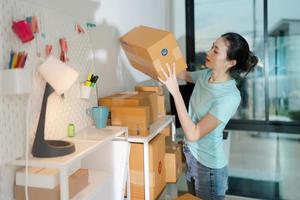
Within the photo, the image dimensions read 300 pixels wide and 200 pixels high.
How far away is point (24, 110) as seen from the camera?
1.14m

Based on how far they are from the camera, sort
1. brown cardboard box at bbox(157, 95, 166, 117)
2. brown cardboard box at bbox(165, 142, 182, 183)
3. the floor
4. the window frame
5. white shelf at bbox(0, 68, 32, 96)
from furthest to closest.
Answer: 1. the window frame
2. the floor
3. brown cardboard box at bbox(157, 95, 166, 117)
4. brown cardboard box at bbox(165, 142, 182, 183)
5. white shelf at bbox(0, 68, 32, 96)

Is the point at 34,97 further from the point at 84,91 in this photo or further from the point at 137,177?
the point at 137,177

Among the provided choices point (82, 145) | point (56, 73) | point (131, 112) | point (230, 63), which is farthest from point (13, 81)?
point (230, 63)

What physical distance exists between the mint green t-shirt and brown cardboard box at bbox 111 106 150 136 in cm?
29

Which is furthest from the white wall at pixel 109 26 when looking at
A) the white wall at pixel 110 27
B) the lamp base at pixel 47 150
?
the lamp base at pixel 47 150

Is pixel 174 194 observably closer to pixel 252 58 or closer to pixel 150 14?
pixel 252 58

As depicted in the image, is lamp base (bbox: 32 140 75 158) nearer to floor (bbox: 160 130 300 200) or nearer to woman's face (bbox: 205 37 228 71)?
woman's face (bbox: 205 37 228 71)

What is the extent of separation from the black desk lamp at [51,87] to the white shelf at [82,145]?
0.03 meters

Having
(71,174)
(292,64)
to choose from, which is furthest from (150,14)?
(71,174)

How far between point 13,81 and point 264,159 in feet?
9.60

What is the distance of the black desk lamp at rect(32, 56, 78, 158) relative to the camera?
107cm

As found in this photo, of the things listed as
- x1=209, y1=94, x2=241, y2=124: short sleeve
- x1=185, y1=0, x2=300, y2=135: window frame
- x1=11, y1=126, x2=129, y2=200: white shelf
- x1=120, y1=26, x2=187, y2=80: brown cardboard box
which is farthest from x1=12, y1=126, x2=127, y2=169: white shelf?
x1=185, y1=0, x2=300, y2=135: window frame

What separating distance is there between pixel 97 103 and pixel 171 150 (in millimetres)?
702

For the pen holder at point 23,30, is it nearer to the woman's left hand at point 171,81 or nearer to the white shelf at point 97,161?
the white shelf at point 97,161
